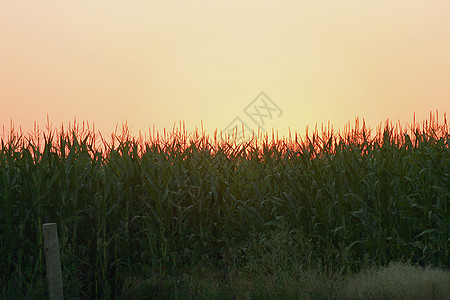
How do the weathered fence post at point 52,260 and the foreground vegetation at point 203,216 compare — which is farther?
the foreground vegetation at point 203,216

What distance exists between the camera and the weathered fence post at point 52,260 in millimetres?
7855

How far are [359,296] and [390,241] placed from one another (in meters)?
2.64

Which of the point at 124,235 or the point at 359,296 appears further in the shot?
the point at 124,235

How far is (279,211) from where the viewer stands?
10.4m

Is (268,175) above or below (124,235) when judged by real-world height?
above

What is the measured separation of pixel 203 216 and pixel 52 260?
10.9 feet

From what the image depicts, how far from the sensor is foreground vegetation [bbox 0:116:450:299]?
9.32 meters

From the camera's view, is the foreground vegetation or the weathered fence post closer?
the weathered fence post

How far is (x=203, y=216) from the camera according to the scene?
1026 centimetres

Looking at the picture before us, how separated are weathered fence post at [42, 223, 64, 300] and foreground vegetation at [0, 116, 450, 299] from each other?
989 millimetres

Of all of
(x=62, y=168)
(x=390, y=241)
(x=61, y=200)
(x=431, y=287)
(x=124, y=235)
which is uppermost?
(x=62, y=168)

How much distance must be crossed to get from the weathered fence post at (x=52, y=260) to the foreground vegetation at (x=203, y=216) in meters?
0.99

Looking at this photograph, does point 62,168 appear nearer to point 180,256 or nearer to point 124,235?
point 124,235

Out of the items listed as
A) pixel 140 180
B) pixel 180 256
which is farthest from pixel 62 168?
pixel 180 256
